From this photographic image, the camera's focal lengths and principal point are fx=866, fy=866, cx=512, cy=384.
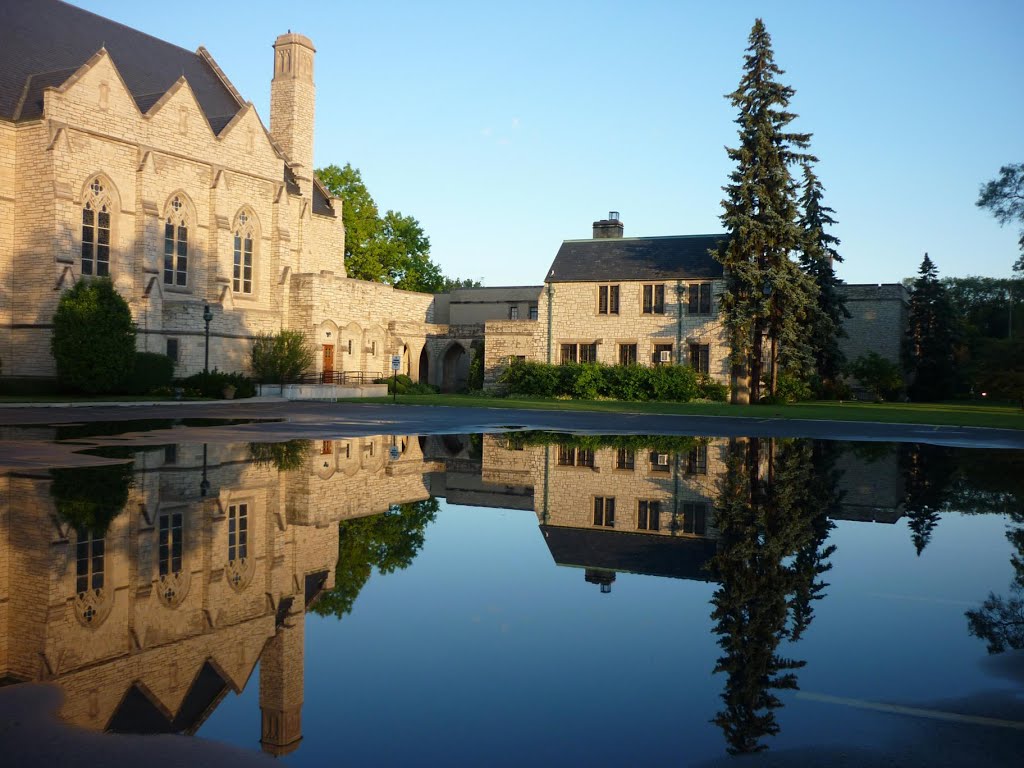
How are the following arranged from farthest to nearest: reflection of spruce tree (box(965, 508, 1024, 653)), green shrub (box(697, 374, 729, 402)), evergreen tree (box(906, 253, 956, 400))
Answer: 1. evergreen tree (box(906, 253, 956, 400))
2. green shrub (box(697, 374, 729, 402))
3. reflection of spruce tree (box(965, 508, 1024, 653))

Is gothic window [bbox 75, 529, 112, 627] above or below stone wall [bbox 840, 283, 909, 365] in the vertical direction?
below

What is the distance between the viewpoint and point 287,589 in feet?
19.4

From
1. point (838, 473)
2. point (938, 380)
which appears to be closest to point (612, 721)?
point (838, 473)

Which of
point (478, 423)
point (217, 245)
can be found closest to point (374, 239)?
point (217, 245)

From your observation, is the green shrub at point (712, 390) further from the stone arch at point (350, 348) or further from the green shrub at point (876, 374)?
the stone arch at point (350, 348)

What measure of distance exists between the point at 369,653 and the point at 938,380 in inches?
2567

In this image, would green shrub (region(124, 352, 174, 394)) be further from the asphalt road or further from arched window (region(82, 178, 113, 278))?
the asphalt road


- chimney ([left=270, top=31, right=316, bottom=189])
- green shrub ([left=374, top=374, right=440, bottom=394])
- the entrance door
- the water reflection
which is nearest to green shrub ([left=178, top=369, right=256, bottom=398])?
the entrance door

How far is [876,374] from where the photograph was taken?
54.2 meters

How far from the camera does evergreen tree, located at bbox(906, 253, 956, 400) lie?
61719mm

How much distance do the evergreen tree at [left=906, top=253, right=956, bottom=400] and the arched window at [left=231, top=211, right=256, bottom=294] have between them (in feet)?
146

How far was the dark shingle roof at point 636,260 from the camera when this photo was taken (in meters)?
47.4

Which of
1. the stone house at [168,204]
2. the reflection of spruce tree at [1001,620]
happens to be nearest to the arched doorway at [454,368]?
the stone house at [168,204]

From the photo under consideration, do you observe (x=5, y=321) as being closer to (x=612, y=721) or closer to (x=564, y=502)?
(x=564, y=502)
